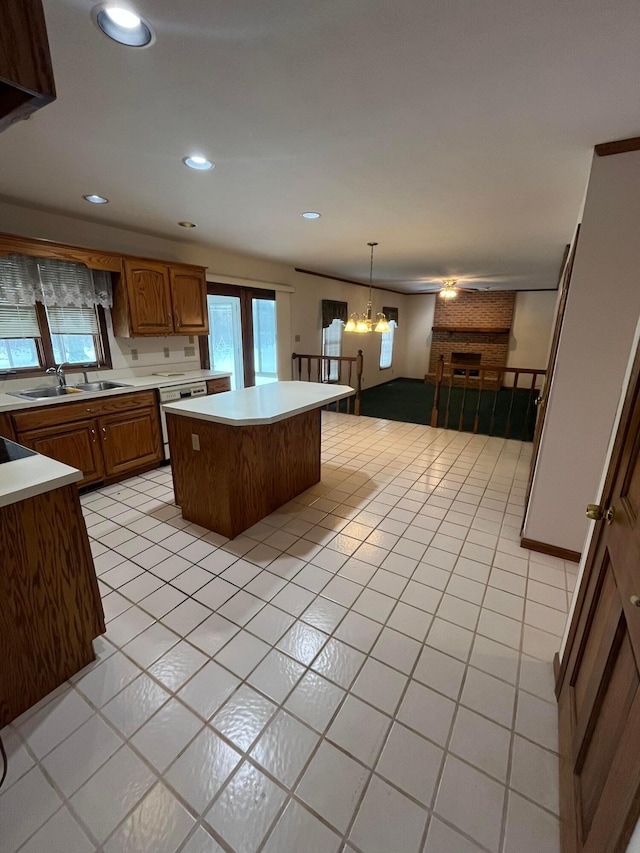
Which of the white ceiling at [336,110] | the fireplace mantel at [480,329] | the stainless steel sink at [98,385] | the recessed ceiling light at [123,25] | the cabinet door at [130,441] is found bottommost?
the cabinet door at [130,441]

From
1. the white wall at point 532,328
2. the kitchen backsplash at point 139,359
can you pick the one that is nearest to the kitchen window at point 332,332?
the kitchen backsplash at point 139,359

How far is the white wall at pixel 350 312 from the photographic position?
236 inches

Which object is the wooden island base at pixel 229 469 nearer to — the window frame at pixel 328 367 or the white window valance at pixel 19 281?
the white window valance at pixel 19 281

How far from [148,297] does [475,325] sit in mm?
7998

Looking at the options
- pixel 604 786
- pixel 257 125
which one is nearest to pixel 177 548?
pixel 604 786

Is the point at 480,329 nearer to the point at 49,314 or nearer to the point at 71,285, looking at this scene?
the point at 71,285

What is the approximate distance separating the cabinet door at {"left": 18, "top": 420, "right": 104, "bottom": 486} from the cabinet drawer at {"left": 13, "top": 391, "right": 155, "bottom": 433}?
2.0 inches

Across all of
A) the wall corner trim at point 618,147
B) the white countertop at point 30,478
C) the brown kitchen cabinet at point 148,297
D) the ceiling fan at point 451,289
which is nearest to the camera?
the white countertop at point 30,478

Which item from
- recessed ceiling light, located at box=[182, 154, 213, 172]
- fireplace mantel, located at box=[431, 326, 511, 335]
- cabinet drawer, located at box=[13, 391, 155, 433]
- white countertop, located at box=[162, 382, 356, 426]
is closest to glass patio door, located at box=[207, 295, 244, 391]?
cabinet drawer, located at box=[13, 391, 155, 433]

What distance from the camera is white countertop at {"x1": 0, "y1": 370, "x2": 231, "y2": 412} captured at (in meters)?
2.57

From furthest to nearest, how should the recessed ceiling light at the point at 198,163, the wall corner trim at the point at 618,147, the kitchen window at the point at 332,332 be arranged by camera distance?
the kitchen window at the point at 332,332 → the recessed ceiling light at the point at 198,163 → the wall corner trim at the point at 618,147

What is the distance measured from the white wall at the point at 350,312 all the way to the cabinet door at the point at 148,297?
2505mm

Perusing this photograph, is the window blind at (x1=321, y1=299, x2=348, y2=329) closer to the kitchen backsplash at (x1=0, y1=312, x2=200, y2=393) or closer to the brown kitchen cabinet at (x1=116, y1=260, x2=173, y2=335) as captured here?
the kitchen backsplash at (x1=0, y1=312, x2=200, y2=393)

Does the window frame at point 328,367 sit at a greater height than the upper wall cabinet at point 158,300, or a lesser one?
lesser
